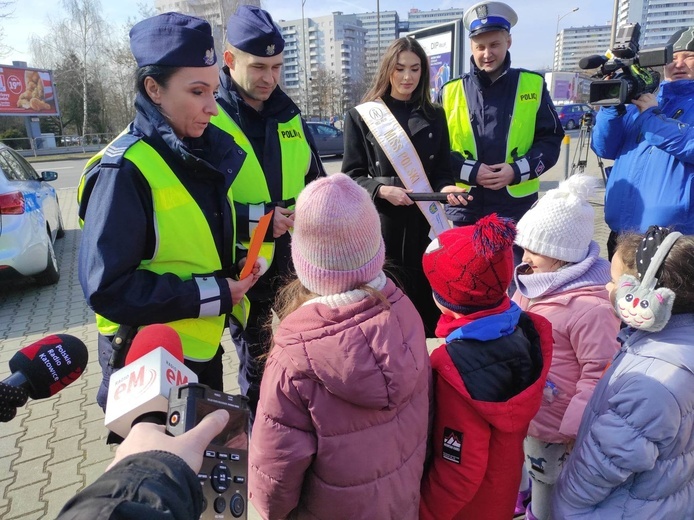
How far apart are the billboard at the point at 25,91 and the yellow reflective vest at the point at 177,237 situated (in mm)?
36736

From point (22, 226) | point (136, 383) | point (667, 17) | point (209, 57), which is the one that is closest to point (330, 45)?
point (667, 17)

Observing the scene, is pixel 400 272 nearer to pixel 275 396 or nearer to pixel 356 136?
pixel 356 136

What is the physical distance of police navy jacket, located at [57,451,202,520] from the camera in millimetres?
744

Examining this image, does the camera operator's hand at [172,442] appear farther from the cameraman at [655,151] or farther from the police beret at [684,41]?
the police beret at [684,41]

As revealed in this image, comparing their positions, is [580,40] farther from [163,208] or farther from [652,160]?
[163,208]

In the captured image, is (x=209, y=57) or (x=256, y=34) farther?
(x=256, y=34)

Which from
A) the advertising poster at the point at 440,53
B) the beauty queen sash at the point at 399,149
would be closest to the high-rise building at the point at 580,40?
the advertising poster at the point at 440,53

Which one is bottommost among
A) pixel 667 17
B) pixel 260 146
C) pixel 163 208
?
pixel 163 208

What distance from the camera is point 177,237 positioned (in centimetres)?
179

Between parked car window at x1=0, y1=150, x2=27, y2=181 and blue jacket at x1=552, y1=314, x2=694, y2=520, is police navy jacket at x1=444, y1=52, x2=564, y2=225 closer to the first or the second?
blue jacket at x1=552, y1=314, x2=694, y2=520

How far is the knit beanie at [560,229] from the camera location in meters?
2.14

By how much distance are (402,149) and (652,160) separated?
139cm

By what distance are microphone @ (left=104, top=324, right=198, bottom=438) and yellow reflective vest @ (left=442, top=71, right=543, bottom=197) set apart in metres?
2.57

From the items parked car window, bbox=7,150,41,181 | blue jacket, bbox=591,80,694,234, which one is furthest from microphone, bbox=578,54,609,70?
parked car window, bbox=7,150,41,181
